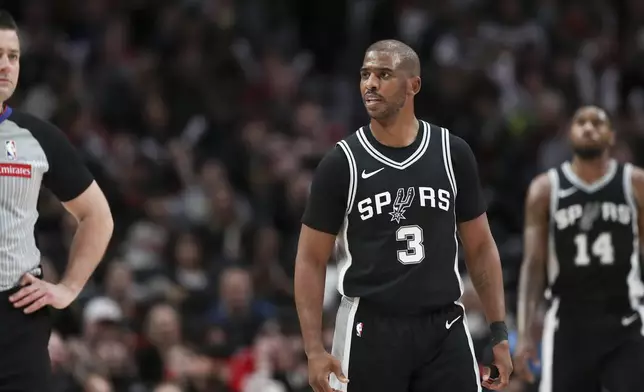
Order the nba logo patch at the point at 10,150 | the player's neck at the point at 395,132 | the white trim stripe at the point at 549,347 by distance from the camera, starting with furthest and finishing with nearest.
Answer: the white trim stripe at the point at 549,347
the player's neck at the point at 395,132
the nba logo patch at the point at 10,150

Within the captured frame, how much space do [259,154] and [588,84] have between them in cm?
476

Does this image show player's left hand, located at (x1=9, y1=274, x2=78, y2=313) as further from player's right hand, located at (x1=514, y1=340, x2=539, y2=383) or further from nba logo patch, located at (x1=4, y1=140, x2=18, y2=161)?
player's right hand, located at (x1=514, y1=340, x2=539, y2=383)

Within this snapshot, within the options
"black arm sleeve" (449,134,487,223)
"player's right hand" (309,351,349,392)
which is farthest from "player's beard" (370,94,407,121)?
"player's right hand" (309,351,349,392)

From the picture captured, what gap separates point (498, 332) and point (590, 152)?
8.05 ft

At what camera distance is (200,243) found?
44.5 feet

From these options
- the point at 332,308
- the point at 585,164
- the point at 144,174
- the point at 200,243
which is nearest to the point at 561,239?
the point at 585,164

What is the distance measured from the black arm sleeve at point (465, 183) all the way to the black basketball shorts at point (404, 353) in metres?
0.52

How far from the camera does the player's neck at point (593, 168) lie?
340 inches

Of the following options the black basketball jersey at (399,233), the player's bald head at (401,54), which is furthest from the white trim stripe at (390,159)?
the player's bald head at (401,54)

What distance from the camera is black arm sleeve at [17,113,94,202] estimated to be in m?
6.41

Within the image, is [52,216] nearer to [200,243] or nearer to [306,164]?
[200,243]

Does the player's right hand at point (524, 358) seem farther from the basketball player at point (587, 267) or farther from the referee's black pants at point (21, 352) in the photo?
the referee's black pants at point (21, 352)

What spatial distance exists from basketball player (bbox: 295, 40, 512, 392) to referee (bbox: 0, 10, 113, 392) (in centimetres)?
126

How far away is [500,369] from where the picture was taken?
21.2 feet
